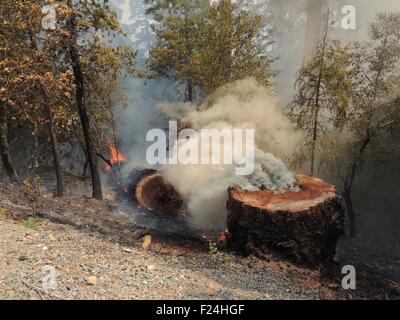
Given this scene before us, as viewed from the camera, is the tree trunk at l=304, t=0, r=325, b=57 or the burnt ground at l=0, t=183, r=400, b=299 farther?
the tree trunk at l=304, t=0, r=325, b=57

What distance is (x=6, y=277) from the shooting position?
219 inches

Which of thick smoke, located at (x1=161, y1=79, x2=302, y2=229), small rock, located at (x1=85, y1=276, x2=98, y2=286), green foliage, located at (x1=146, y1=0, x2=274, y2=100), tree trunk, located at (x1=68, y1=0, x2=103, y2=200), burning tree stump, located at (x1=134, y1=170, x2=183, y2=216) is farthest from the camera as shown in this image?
green foliage, located at (x1=146, y1=0, x2=274, y2=100)

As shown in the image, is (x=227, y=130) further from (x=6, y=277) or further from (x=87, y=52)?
(x=6, y=277)

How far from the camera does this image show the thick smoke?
885 cm

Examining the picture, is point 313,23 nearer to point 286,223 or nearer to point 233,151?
point 233,151

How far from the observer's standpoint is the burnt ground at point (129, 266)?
5664 mm

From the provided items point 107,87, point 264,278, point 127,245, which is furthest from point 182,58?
point 264,278

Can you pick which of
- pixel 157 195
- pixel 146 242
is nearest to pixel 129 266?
pixel 146 242

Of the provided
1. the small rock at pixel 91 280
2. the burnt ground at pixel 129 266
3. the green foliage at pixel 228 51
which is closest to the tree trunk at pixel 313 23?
the green foliage at pixel 228 51

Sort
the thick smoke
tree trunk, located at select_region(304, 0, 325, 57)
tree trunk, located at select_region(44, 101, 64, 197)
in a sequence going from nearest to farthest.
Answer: the thick smoke → tree trunk, located at select_region(44, 101, 64, 197) → tree trunk, located at select_region(304, 0, 325, 57)

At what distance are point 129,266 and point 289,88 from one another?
2928cm

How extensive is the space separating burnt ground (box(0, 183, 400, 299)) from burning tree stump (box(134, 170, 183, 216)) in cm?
223

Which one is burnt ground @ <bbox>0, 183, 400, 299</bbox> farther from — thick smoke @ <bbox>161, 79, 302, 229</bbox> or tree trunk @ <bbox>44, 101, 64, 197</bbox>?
tree trunk @ <bbox>44, 101, 64, 197</bbox>

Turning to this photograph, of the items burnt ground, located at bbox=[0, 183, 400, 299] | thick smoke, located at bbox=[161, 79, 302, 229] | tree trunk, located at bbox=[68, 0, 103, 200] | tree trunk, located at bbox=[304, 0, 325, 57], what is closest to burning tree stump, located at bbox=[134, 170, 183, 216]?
thick smoke, located at bbox=[161, 79, 302, 229]
